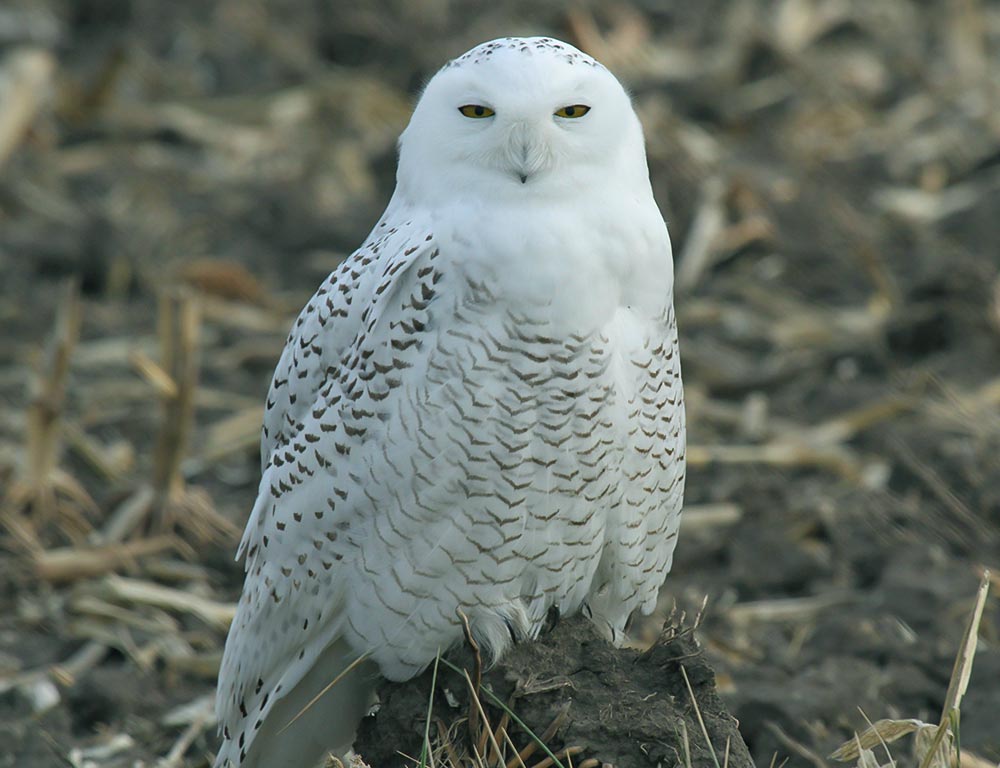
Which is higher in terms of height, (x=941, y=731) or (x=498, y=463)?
(x=498, y=463)

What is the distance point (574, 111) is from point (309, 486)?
1.00 meters

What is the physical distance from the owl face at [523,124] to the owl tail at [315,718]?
3.81 ft

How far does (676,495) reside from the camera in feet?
12.1

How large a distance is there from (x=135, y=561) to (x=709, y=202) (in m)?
3.39

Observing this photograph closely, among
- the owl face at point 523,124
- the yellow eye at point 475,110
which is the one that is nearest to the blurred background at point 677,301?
the owl face at point 523,124

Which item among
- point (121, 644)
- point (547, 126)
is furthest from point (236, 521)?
point (547, 126)

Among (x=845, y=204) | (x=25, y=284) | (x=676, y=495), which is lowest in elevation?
(x=845, y=204)

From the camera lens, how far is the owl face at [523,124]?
11.0ft

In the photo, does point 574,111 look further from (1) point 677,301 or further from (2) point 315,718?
(1) point 677,301

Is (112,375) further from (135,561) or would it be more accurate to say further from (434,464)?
(434,464)

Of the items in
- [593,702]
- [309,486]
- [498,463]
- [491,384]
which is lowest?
[593,702]

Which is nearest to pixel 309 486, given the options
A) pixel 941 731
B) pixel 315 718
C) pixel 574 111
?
pixel 315 718

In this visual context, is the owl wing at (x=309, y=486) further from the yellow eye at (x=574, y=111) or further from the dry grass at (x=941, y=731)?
the dry grass at (x=941, y=731)

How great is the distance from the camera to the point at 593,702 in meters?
3.45
